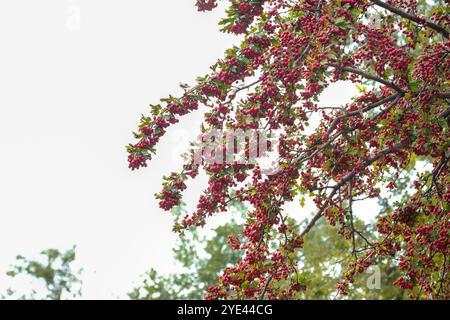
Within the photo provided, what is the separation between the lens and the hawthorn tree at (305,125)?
5.76m

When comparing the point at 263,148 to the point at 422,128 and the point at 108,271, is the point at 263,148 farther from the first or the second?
the point at 108,271

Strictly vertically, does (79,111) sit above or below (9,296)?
above

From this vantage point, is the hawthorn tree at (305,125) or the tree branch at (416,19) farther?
the tree branch at (416,19)

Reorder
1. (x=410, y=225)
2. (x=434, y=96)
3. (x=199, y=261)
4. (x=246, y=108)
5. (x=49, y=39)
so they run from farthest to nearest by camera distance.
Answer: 1. (x=49, y=39)
2. (x=199, y=261)
3. (x=410, y=225)
4. (x=434, y=96)
5. (x=246, y=108)

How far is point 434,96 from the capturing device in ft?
20.6

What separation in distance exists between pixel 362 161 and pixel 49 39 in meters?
41.2

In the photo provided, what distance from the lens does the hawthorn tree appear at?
18.9 feet

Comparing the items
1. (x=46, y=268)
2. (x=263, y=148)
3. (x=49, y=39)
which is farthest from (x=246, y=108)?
(x=49, y=39)

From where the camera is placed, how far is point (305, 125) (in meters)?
7.00

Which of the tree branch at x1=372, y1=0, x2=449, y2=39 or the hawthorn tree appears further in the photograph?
the tree branch at x1=372, y1=0, x2=449, y2=39

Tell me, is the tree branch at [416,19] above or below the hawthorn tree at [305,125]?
above

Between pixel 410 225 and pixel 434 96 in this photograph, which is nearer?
pixel 434 96

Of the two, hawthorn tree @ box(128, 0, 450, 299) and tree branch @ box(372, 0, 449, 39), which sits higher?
tree branch @ box(372, 0, 449, 39)

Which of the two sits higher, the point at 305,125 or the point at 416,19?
the point at 416,19
